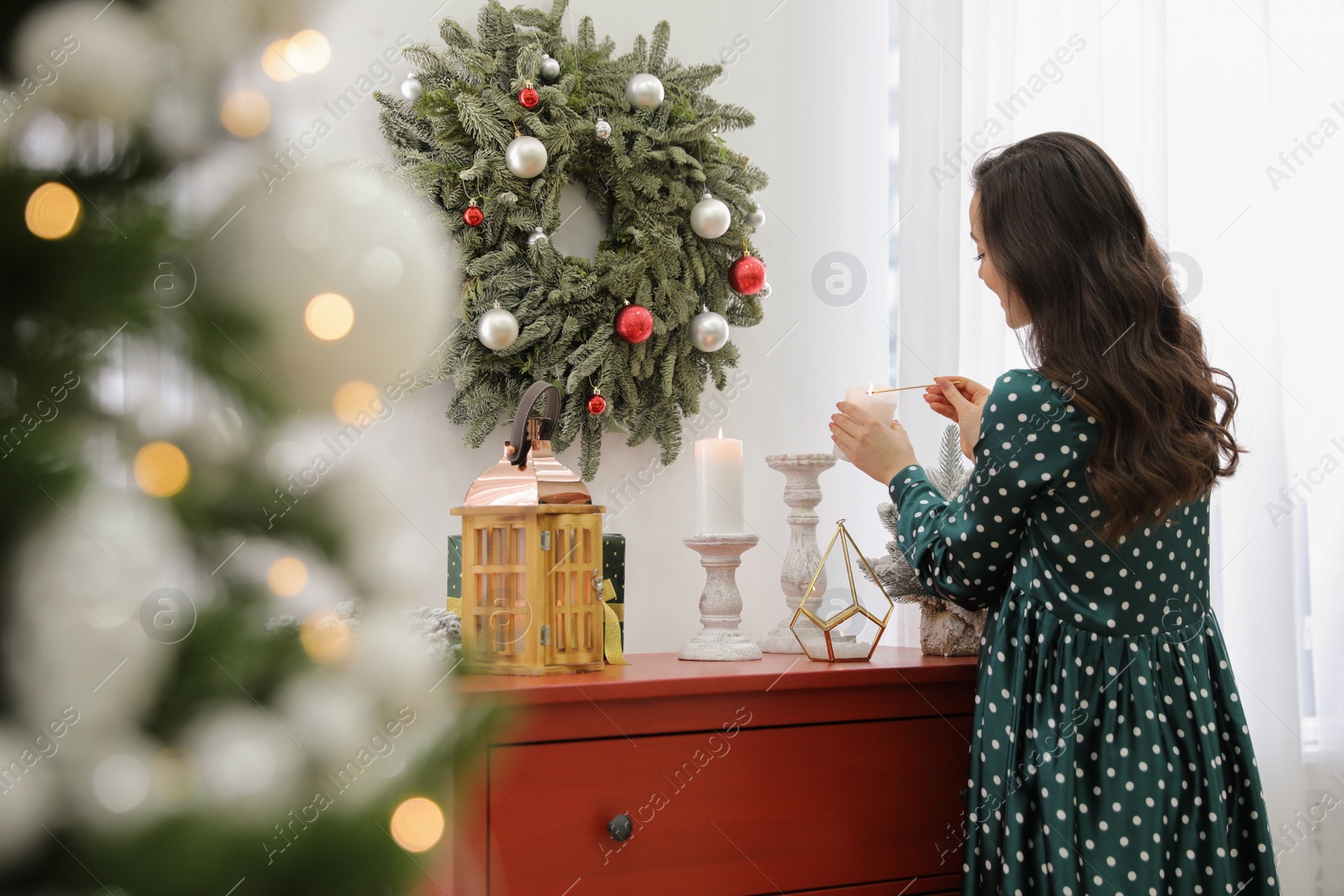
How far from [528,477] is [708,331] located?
0.59m

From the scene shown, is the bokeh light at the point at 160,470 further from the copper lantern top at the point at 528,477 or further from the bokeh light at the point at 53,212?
the copper lantern top at the point at 528,477

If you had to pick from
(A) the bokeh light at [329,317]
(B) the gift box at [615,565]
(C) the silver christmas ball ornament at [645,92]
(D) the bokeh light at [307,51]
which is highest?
(C) the silver christmas ball ornament at [645,92]

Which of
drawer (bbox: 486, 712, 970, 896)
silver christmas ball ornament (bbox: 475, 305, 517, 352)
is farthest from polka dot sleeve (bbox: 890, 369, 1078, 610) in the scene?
silver christmas ball ornament (bbox: 475, 305, 517, 352)

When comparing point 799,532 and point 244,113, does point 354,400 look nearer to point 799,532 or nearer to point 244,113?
point 244,113

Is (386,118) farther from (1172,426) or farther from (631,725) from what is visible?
(1172,426)

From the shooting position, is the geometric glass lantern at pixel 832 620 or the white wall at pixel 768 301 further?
the white wall at pixel 768 301

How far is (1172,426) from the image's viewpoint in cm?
112

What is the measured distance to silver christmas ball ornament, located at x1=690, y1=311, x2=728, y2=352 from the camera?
167cm

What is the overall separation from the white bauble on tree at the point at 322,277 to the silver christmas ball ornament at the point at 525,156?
4.10 ft

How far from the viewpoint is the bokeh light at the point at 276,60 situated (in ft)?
1.00

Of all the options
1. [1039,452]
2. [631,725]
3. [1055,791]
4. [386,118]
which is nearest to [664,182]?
[386,118]

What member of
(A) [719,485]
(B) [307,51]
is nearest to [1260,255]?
(A) [719,485]

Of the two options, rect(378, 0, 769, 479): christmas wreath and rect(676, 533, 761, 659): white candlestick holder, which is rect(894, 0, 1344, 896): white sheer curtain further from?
rect(676, 533, 761, 659): white candlestick holder

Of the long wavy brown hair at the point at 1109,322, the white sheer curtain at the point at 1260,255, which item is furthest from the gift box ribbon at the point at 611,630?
the white sheer curtain at the point at 1260,255
